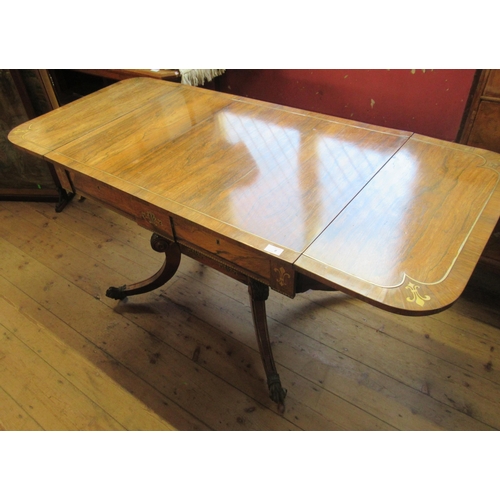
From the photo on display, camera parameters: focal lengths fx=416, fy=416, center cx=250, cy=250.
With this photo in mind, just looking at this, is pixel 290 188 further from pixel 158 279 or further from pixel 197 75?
pixel 197 75

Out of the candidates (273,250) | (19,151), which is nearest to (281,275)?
(273,250)

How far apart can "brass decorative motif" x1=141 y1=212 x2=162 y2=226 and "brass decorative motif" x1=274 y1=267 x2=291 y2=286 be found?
1.37ft

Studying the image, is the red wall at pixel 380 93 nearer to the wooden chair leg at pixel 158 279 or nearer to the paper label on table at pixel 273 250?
the wooden chair leg at pixel 158 279

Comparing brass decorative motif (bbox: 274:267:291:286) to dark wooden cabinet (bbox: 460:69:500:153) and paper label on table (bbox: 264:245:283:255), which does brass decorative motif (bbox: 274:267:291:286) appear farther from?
dark wooden cabinet (bbox: 460:69:500:153)

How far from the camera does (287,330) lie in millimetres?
1806

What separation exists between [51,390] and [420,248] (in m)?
1.47

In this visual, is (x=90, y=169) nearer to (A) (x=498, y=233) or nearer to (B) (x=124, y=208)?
(B) (x=124, y=208)

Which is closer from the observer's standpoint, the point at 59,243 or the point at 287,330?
the point at 287,330

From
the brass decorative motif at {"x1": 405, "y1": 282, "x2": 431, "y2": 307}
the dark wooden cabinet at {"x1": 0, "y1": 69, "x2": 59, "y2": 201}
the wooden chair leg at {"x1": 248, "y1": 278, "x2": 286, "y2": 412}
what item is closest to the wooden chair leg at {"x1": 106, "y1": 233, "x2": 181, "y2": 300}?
the wooden chair leg at {"x1": 248, "y1": 278, "x2": 286, "y2": 412}

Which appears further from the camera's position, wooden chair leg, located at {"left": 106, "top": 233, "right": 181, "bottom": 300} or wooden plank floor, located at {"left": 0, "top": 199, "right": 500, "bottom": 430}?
wooden chair leg, located at {"left": 106, "top": 233, "right": 181, "bottom": 300}

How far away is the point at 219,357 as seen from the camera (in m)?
1.72

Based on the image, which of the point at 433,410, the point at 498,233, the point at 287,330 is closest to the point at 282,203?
the point at 287,330

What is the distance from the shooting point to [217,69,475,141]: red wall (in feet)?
6.52

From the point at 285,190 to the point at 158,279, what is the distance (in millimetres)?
876
